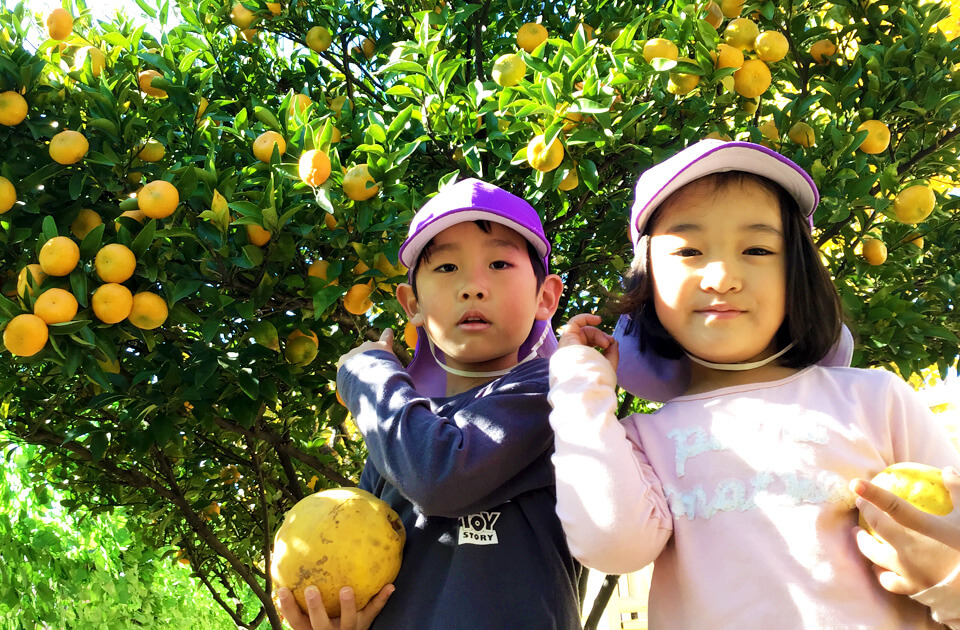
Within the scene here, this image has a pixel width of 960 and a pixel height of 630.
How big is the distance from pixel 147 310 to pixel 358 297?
54cm

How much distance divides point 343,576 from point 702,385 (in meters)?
0.74

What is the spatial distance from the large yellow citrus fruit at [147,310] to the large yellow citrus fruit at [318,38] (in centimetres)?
143

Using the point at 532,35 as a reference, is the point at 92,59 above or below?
below

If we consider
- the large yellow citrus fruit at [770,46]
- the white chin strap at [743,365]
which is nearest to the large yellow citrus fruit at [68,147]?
the white chin strap at [743,365]

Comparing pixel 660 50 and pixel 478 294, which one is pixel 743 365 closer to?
pixel 478 294

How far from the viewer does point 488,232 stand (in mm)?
1677

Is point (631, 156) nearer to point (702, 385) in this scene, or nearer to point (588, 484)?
point (702, 385)

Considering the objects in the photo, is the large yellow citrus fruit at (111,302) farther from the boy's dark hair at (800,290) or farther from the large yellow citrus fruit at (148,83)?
the boy's dark hair at (800,290)

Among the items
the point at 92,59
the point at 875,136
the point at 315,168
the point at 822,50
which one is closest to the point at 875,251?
the point at 875,136

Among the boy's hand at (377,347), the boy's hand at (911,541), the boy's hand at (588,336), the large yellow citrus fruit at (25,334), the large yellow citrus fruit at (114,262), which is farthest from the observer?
the large yellow citrus fruit at (114,262)

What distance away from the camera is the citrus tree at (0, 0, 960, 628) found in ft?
6.98

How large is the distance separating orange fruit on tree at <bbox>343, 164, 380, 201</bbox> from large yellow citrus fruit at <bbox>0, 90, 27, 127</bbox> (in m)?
0.89

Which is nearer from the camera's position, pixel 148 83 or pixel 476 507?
Answer: pixel 476 507

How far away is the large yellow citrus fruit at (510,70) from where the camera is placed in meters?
2.33
